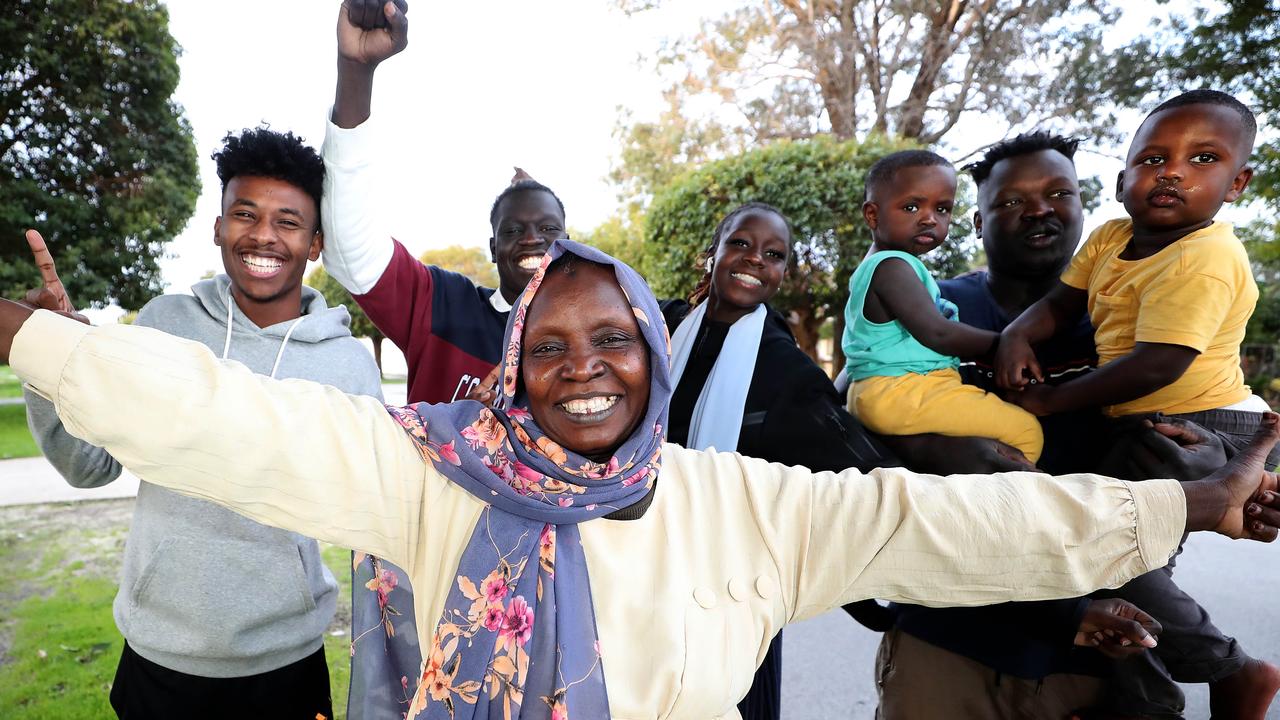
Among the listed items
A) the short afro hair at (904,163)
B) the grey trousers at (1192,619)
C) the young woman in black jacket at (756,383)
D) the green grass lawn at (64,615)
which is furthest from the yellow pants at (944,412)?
the green grass lawn at (64,615)

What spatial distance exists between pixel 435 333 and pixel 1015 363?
1.91 metres

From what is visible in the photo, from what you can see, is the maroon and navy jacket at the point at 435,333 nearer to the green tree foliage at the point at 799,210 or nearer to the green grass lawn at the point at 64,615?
the green grass lawn at the point at 64,615

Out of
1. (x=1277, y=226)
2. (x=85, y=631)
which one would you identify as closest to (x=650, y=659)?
(x=85, y=631)

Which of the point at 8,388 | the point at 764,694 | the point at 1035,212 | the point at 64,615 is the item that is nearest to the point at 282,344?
the point at 764,694

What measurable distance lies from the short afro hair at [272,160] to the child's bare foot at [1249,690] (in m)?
2.98

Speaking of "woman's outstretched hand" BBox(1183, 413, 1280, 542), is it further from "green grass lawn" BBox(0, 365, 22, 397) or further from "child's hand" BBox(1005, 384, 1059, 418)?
"green grass lawn" BBox(0, 365, 22, 397)

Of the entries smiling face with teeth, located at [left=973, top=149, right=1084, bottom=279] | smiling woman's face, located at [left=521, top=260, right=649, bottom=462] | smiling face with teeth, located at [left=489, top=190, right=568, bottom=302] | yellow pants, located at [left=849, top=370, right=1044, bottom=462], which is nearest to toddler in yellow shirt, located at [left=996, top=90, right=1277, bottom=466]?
yellow pants, located at [left=849, top=370, right=1044, bottom=462]

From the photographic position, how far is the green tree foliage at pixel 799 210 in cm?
784

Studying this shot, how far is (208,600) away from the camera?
1.97m

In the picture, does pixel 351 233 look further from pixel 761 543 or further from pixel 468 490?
pixel 761 543

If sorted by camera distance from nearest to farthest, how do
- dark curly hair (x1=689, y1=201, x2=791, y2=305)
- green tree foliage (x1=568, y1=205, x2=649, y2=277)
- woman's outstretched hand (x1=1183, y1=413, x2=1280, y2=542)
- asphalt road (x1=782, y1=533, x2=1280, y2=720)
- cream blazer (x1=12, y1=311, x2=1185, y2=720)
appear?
cream blazer (x1=12, y1=311, x2=1185, y2=720) < woman's outstretched hand (x1=1183, y1=413, x2=1280, y2=542) < dark curly hair (x1=689, y1=201, x2=791, y2=305) < asphalt road (x1=782, y1=533, x2=1280, y2=720) < green tree foliage (x1=568, y1=205, x2=649, y2=277)

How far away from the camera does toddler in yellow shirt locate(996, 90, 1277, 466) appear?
1.74 meters

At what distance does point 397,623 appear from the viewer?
1812 millimetres

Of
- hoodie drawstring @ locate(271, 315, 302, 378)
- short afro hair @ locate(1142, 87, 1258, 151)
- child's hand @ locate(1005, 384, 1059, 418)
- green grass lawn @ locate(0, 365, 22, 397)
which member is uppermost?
short afro hair @ locate(1142, 87, 1258, 151)
